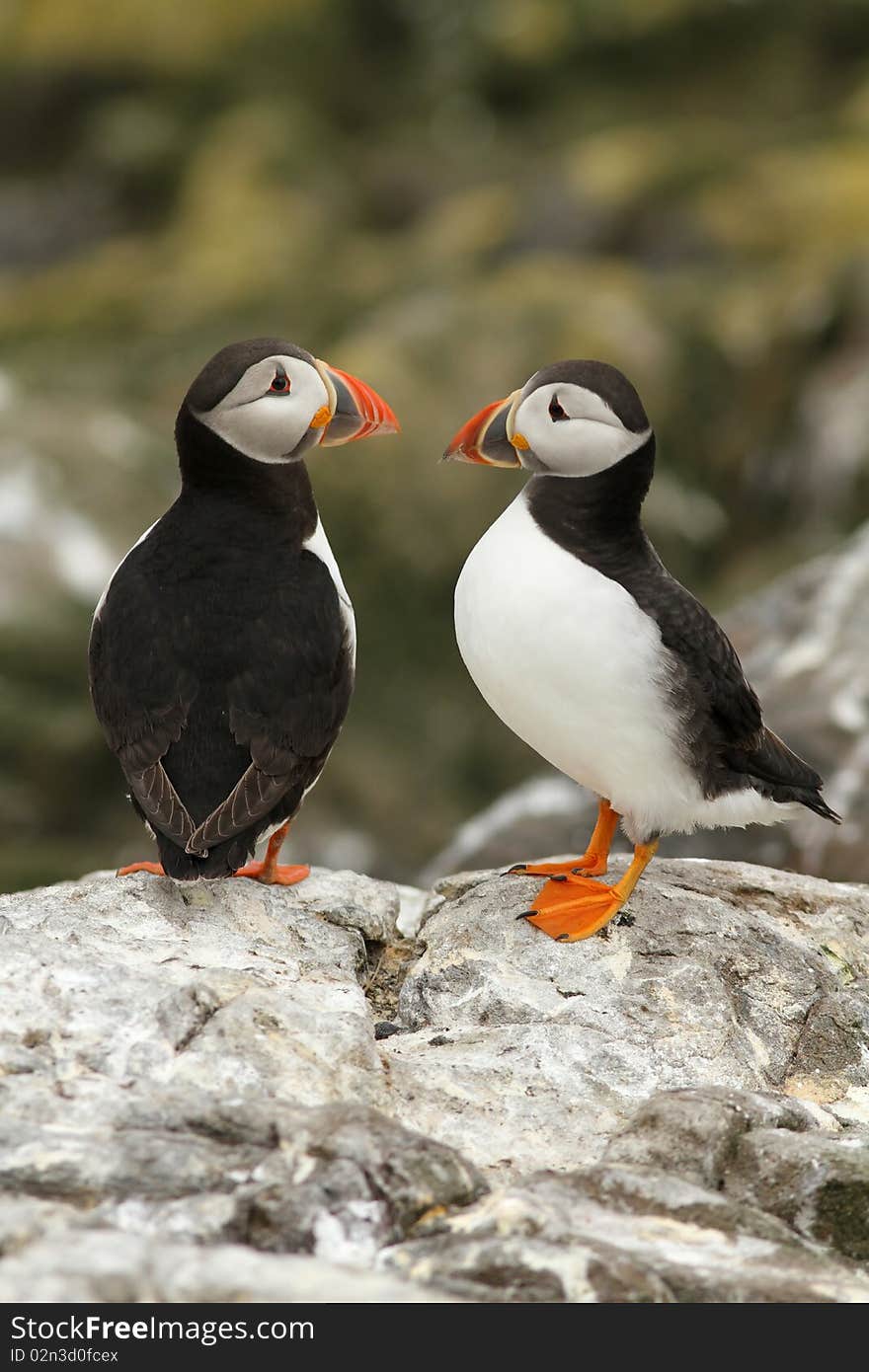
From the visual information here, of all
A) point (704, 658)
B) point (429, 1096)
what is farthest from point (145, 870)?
point (704, 658)

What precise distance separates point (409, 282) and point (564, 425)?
1140cm

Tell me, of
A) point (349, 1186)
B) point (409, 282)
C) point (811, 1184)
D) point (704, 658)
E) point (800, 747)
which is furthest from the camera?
point (409, 282)

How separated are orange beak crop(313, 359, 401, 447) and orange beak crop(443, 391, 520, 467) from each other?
0.74 ft

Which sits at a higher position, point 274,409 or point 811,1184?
point 274,409

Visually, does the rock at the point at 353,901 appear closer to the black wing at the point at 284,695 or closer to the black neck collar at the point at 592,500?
the black wing at the point at 284,695

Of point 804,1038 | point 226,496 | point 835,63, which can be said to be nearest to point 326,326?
point 835,63

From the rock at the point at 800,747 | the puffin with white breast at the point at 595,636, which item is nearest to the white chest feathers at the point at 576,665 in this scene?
the puffin with white breast at the point at 595,636

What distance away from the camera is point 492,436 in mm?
5062

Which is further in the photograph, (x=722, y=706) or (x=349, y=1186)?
(x=722, y=706)

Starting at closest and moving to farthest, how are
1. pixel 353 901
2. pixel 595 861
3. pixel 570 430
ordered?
1. pixel 570 430
2. pixel 353 901
3. pixel 595 861

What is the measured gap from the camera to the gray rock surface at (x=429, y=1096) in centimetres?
333

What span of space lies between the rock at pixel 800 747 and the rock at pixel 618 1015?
2.41 metres

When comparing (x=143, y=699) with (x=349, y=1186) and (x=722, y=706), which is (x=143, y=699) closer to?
(x=722, y=706)

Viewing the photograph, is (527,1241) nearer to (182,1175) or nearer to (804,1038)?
(182,1175)
